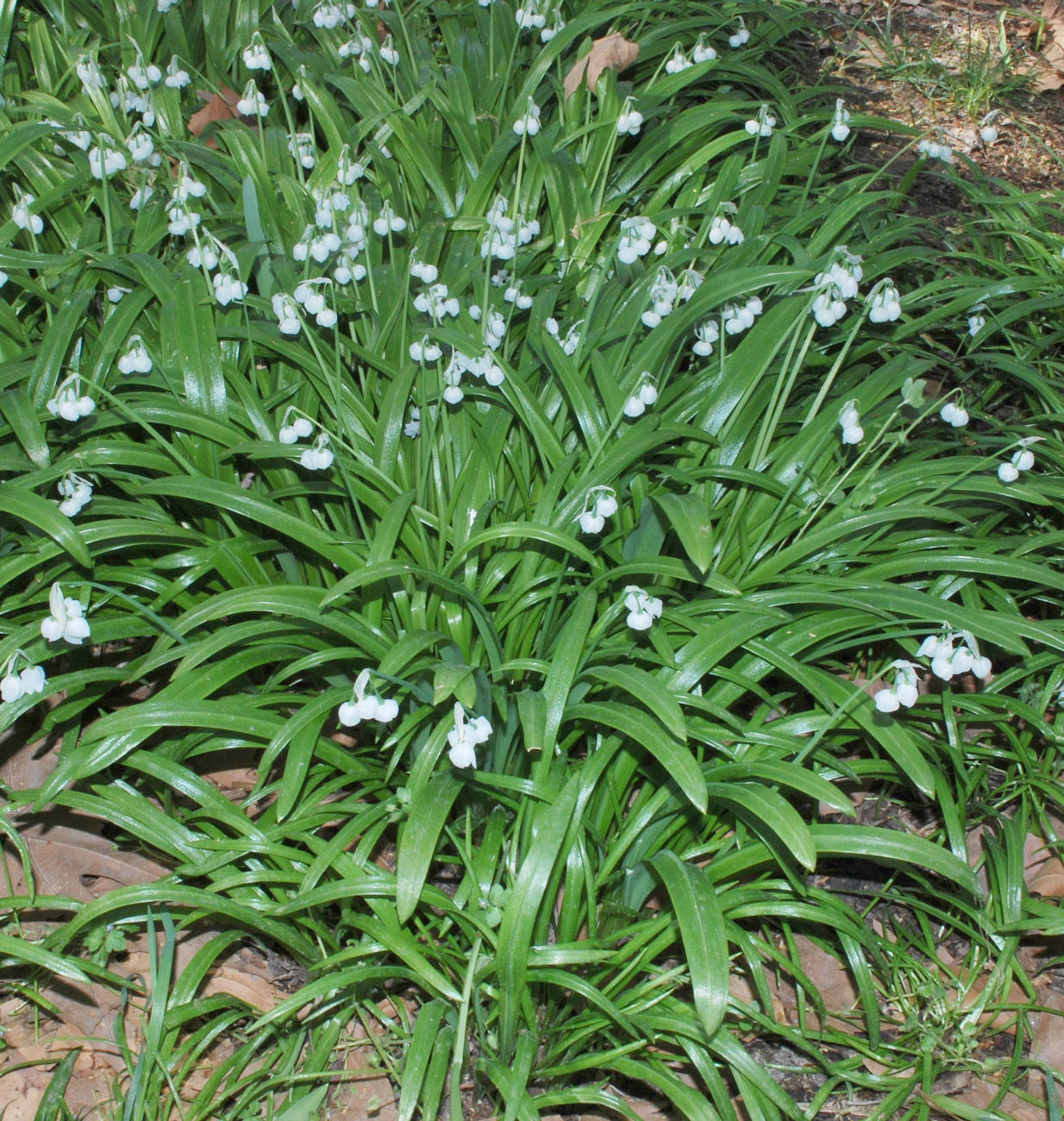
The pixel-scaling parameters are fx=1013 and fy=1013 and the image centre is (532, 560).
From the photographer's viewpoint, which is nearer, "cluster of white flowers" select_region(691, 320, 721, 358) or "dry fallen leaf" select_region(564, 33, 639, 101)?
"cluster of white flowers" select_region(691, 320, 721, 358)

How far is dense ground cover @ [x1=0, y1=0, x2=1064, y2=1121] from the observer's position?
2.24m

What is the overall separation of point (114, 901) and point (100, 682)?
0.67 metres

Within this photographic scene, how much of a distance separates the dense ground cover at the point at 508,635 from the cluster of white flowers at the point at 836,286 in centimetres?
1

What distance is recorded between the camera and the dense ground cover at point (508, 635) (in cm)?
224

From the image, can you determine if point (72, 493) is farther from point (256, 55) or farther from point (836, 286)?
point (836, 286)

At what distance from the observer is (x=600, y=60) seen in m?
4.05

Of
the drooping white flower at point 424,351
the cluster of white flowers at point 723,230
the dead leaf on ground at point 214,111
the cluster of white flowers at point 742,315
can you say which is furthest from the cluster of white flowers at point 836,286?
the dead leaf on ground at point 214,111

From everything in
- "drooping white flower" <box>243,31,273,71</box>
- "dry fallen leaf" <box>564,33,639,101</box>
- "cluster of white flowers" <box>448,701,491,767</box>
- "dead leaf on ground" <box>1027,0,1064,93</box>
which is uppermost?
"drooping white flower" <box>243,31,273,71</box>

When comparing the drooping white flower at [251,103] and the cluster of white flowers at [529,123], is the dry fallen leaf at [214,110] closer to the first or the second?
the drooping white flower at [251,103]

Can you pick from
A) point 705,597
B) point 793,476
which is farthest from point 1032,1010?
point 793,476

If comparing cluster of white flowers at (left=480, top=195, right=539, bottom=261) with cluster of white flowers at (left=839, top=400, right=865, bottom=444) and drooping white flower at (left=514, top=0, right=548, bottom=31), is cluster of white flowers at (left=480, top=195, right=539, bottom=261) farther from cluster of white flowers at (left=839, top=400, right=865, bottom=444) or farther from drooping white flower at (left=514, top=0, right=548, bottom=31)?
drooping white flower at (left=514, top=0, right=548, bottom=31)

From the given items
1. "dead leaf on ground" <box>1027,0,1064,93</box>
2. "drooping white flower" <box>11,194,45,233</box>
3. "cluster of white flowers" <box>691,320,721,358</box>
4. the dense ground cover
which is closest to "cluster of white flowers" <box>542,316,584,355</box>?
the dense ground cover

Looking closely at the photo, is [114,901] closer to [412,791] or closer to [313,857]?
[313,857]

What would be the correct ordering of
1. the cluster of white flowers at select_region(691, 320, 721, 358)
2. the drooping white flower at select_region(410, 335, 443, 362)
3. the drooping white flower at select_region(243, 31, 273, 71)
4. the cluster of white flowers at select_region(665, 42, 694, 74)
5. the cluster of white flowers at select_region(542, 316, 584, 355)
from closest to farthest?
the drooping white flower at select_region(410, 335, 443, 362) → the cluster of white flowers at select_region(691, 320, 721, 358) → the cluster of white flowers at select_region(542, 316, 584, 355) → the drooping white flower at select_region(243, 31, 273, 71) → the cluster of white flowers at select_region(665, 42, 694, 74)
